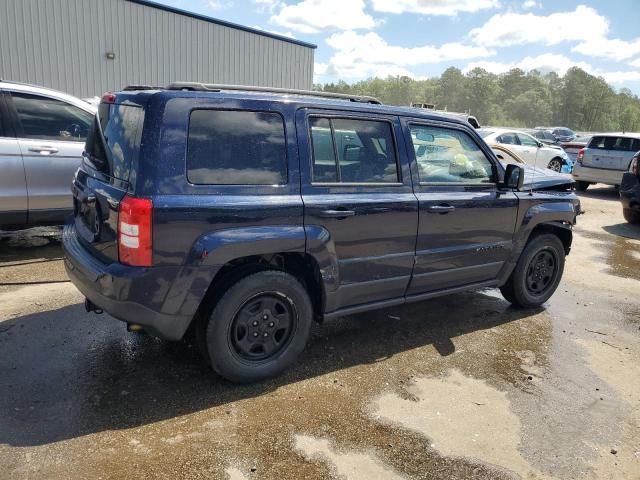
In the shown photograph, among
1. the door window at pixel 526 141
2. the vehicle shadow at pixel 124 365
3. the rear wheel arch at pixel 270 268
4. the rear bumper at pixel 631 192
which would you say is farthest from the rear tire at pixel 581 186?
the rear wheel arch at pixel 270 268

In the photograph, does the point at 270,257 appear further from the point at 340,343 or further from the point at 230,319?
the point at 340,343

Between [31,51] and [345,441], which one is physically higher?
[31,51]

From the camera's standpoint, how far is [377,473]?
2672 millimetres

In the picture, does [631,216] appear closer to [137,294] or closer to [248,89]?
[248,89]

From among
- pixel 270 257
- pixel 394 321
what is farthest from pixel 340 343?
pixel 270 257

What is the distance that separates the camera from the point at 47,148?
226 inches

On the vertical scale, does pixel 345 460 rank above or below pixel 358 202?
below

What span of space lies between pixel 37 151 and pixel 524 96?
99394 millimetres

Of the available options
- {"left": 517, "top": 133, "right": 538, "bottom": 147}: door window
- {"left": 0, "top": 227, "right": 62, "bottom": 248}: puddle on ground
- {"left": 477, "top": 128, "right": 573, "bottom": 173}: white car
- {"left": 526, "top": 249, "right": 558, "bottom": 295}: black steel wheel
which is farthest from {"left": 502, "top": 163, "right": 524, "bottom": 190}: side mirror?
{"left": 517, "top": 133, "right": 538, "bottom": 147}: door window

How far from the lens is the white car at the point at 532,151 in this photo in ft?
48.3

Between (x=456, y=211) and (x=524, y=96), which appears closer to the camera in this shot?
(x=456, y=211)

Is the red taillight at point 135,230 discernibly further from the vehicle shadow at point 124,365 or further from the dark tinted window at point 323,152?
the dark tinted window at point 323,152

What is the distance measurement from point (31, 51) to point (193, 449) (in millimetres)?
14614

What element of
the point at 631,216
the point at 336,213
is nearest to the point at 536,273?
the point at 336,213
